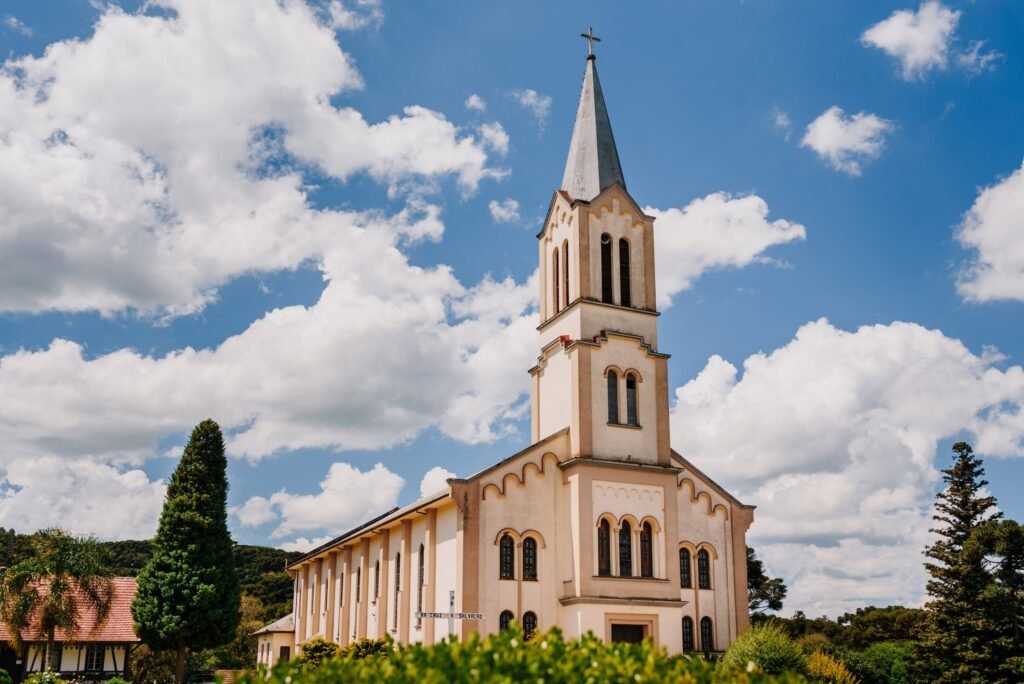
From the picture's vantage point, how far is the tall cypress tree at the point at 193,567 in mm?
43375

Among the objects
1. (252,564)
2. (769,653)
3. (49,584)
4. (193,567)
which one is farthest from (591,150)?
(252,564)

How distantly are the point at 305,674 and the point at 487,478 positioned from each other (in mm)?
23493

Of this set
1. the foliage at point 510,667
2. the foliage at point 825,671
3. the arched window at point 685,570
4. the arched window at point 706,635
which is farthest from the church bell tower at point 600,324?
the foliage at point 510,667

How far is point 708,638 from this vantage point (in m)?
33.9

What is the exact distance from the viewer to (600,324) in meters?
34.3

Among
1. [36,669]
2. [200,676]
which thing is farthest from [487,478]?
[200,676]

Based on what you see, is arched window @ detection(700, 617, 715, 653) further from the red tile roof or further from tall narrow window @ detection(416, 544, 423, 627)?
the red tile roof

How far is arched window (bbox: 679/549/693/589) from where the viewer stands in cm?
3394

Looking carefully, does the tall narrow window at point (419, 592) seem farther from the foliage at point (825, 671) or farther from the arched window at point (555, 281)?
the foliage at point (825, 671)

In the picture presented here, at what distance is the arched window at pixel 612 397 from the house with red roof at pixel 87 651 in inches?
1087

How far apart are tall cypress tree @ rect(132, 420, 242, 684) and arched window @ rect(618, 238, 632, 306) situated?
76.1ft

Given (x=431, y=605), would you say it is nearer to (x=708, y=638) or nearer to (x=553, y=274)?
(x=708, y=638)

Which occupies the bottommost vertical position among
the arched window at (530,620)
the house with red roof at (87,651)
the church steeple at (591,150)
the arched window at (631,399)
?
the house with red roof at (87,651)

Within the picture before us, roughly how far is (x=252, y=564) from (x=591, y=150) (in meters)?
71.5
